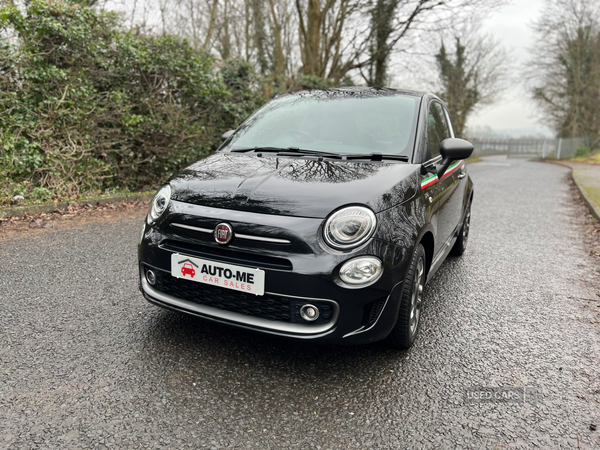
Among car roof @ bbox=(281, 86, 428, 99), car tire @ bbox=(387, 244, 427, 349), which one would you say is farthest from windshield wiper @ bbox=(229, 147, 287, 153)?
car tire @ bbox=(387, 244, 427, 349)

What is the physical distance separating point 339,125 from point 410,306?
1496 mm

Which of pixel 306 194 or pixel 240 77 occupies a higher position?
pixel 240 77

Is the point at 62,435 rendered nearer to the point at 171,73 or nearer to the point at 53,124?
the point at 53,124

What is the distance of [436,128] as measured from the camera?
3717mm

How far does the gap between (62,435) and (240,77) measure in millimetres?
9851

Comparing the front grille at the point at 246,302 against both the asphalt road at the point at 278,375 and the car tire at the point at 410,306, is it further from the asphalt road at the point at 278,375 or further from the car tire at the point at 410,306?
the car tire at the point at 410,306

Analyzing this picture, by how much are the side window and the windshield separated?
0.20 m

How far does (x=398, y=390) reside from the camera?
234cm

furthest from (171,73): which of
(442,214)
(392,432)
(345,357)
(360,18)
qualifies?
(360,18)

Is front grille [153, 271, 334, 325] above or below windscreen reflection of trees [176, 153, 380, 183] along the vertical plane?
below

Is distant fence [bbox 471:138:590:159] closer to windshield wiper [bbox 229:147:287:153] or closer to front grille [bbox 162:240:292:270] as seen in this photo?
windshield wiper [bbox 229:147:287:153]

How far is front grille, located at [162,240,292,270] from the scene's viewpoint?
88.0 inches

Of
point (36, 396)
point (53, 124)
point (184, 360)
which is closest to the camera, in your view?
point (36, 396)

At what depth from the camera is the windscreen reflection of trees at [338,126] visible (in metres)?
3.15
